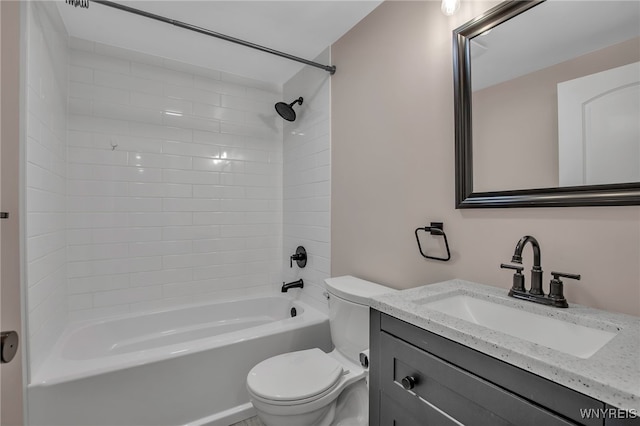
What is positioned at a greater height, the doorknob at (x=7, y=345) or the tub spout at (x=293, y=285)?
the doorknob at (x=7, y=345)

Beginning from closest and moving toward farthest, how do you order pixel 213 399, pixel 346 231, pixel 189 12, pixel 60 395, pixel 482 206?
pixel 482 206 < pixel 60 395 < pixel 213 399 < pixel 189 12 < pixel 346 231

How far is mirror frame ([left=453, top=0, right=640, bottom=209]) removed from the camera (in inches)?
36.5

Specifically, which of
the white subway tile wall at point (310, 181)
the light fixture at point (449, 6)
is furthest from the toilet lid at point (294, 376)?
the light fixture at point (449, 6)

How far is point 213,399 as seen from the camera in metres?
1.67

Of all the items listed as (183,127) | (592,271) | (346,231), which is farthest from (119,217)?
(592,271)

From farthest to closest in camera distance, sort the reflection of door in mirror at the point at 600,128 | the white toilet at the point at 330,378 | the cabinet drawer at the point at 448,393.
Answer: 1. the white toilet at the point at 330,378
2. the reflection of door in mirror at the point at 600,128
3. the cabinet drawer at the point at 448,393

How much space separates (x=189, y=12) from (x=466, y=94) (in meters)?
1.66

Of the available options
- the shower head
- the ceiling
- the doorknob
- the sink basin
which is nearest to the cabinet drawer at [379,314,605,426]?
the sink basin

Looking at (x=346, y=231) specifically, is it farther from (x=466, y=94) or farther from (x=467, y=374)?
(x=467, y=374)

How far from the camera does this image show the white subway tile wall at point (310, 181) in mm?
2207

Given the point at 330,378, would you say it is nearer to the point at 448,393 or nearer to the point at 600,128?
the point at 448,393

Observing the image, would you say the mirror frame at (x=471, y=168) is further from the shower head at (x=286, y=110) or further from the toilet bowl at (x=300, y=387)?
the shower head at (x=286, y=110)

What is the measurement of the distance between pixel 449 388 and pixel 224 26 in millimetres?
2233

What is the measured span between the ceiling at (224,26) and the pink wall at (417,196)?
195mm
